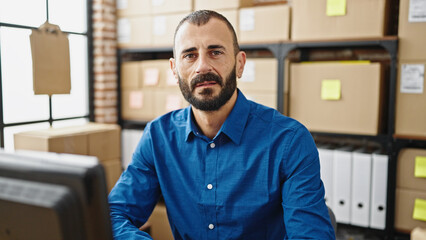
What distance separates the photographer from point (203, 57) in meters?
1.29

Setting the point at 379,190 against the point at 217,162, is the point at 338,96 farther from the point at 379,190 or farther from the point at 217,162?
the point at 217,162

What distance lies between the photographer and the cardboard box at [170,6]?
2.84m

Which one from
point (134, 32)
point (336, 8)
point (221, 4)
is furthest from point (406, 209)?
point (134, 32)

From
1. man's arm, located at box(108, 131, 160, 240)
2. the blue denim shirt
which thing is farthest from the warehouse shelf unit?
man's arm, located at box(108, 131, 160, 240)

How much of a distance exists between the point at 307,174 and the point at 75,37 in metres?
2.38

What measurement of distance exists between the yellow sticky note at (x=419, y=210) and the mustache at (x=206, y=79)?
155 cm

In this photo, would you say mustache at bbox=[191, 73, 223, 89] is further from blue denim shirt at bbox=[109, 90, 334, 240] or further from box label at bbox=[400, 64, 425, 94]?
box label at bbox=[400, 64, 425, 94]

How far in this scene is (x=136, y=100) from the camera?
3.09 meters

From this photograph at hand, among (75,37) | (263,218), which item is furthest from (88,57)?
(263,218)

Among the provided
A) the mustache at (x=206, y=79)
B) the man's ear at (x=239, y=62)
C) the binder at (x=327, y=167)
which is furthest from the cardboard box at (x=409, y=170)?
the mustache at (x=206, y=79)

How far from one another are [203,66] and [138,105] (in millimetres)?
1896

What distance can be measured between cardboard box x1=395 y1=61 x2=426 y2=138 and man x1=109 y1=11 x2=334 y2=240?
4.20 feet

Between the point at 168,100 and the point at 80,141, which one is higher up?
the point at 168,100

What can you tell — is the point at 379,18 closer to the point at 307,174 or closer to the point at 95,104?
the point at 307,174
